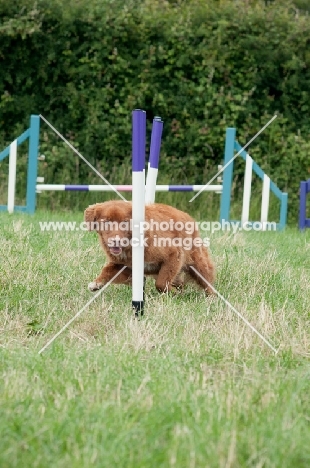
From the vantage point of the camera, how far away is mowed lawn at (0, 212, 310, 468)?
238cm

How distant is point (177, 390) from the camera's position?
9.53ft

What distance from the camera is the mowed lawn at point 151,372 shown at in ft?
7.81

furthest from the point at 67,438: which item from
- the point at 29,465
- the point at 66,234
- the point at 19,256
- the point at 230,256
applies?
the point at 66,234

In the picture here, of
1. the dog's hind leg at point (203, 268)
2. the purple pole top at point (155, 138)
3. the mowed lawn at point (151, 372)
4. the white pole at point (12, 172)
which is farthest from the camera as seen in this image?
the white pole at point (12, 172)

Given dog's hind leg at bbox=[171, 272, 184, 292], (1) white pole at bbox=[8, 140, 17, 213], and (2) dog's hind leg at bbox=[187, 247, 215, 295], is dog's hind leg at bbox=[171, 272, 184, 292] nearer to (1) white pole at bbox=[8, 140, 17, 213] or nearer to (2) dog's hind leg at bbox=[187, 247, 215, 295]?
(2) dog's hind leg at bbox=[187, 247, 215, 295]

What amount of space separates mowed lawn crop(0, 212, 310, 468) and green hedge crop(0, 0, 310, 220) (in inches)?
222

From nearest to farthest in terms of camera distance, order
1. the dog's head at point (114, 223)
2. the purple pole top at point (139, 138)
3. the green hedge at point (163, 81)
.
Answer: the purple pole top at point (139, 138) → the dog's head at point (114, 223) → the green hedge at point (163, 81)

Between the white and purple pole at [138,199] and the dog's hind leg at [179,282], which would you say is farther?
the dog's hind leg at [179,282]

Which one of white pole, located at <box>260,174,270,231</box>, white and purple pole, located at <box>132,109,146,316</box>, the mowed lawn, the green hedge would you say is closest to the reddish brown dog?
the mowed lawn

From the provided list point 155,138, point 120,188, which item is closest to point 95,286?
point 155,138

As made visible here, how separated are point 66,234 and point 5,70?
16.1ft

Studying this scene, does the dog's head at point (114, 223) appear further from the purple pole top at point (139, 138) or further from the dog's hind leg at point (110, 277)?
the purple pole top at point (139, 138)

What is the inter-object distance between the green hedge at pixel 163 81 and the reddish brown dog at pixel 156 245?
5.80 meters

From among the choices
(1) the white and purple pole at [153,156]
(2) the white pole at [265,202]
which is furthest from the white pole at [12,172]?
(1) the white and purple pole at [153,156]
